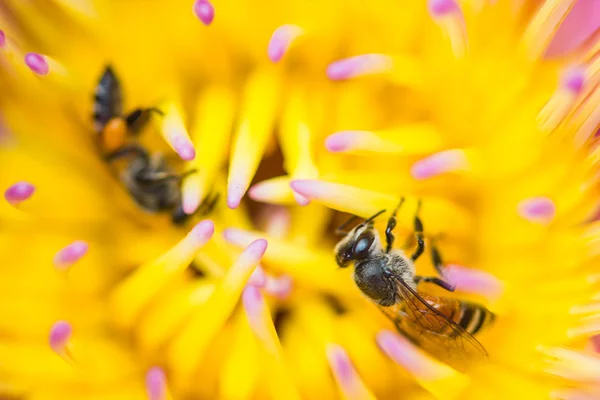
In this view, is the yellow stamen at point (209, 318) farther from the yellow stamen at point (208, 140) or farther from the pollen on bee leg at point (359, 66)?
the pollen on bee leg at point (359, 66)

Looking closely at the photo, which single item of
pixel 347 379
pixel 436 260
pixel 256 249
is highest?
pixel 436 260

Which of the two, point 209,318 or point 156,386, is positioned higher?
point 209,318

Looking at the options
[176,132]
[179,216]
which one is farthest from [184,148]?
[179,216]

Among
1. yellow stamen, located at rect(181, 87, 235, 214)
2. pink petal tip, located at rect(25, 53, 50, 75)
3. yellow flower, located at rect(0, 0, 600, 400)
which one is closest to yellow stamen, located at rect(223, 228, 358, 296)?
yellow flower, located at rect(0, 0, 600, 400)

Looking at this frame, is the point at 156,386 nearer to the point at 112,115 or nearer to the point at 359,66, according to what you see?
the point at 112,115

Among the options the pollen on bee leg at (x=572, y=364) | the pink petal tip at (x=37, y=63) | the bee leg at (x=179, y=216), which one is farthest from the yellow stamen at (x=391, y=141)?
the pink petal tip at (x=37, y=63)

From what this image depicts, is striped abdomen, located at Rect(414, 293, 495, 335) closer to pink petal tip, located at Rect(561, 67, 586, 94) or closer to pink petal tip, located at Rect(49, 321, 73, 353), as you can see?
pink petal tip, located at Rect(561, 67, 586, 94)
